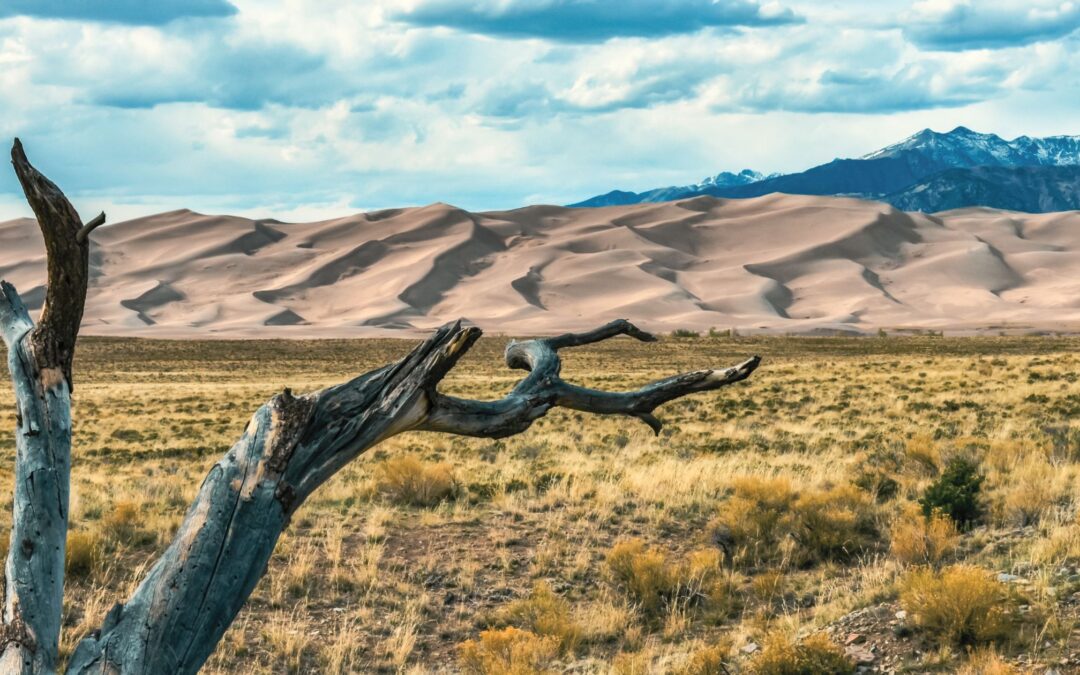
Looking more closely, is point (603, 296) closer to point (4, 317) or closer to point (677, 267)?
point (677, 267)

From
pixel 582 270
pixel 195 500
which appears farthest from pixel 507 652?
pixel 582 270

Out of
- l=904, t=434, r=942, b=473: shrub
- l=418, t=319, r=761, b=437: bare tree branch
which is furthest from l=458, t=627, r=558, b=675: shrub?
l=904, t=434, r=942, b=473: shrub

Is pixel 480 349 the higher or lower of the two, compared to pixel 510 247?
lower

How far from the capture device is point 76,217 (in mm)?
3551

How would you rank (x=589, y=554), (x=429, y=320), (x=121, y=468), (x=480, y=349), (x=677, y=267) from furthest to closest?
(x=677, y=267), (x=429, y=320), (x=480, y=349), (x=121, y=468), (x=589, y=554)

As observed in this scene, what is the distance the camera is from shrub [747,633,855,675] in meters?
6.21

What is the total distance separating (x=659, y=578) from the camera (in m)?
8.77

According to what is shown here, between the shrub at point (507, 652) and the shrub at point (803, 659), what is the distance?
142 centimetres

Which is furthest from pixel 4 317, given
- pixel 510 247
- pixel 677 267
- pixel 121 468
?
pixel 510 247

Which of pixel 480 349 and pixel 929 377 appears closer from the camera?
pixel 929 377

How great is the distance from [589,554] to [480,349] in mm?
60997

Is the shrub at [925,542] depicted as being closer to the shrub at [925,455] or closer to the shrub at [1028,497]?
the shrub at [1028,497]

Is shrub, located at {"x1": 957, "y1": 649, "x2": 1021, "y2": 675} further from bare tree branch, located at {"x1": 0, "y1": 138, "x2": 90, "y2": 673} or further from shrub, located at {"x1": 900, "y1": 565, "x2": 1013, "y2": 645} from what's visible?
bare tree branch, located at {"x1": 0, "y1": 138, "x2": 90, "y2": 673}

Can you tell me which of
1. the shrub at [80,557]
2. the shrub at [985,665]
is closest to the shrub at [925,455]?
the shrub at [985,665]
